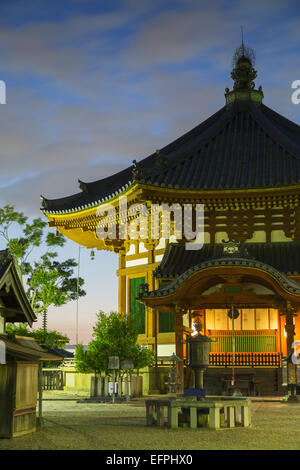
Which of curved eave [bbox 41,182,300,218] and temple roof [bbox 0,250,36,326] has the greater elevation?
curved eave [bbox 41,182,300,218]

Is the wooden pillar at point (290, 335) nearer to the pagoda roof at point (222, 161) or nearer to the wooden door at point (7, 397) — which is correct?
the pagoda roof at point (222, 161)

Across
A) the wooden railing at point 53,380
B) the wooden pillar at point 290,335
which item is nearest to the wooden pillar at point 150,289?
the wooden railing at point 53,380

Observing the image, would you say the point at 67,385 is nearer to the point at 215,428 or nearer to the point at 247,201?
the point at 247,201

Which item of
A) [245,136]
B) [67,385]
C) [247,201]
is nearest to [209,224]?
[247,201]

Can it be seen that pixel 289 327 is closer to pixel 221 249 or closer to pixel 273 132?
pixel 221 249

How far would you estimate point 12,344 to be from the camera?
1459 cm

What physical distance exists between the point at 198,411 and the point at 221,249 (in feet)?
35.9

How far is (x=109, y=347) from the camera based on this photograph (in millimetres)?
26750

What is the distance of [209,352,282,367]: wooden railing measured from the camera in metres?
28.9

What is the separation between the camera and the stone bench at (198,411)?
15969mm

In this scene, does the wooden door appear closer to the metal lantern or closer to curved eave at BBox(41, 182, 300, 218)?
the metal lantern

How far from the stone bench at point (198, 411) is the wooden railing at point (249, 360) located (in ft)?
39.6

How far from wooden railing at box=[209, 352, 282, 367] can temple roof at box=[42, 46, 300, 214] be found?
7.37 meters

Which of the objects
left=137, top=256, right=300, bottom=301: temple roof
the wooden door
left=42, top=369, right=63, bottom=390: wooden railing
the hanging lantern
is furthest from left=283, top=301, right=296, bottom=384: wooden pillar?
left=42, top=369, right=63, bottom=390: wooden railing
